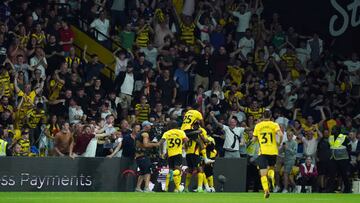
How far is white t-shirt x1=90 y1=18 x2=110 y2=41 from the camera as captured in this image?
40.3m

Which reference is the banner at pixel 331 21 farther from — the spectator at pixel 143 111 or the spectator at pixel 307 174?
the spectator at pixel 143 111

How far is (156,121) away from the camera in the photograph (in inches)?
1462

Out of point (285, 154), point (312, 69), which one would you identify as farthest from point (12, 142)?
point (312, 69)

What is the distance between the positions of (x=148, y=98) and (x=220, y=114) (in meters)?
2.38

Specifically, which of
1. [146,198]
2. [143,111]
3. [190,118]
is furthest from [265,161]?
[143,111]

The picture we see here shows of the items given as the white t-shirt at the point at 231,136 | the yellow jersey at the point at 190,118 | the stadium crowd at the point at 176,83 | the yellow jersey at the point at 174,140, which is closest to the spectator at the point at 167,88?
the stadium crowd at the point at 176,83

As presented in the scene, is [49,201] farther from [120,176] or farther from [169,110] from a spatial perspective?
[169,110]

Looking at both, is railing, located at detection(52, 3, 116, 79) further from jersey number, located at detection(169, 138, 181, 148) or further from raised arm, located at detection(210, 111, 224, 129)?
jersey number, located at detection(169, 138, 181, 148)

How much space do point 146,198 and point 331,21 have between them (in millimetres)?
17661

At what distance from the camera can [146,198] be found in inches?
1198

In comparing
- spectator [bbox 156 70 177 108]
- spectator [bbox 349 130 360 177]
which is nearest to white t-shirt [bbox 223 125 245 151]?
spectator [bbox 156 70 177 108]

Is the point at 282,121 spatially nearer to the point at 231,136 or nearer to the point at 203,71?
the point at 231,136

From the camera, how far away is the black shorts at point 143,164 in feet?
114

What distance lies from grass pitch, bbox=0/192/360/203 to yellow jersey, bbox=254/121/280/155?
4.21ft
